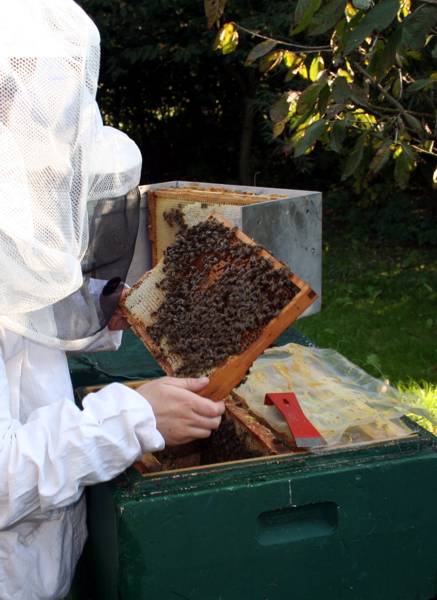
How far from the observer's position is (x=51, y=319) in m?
1.30

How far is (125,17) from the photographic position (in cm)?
763

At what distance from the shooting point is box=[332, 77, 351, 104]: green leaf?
2.35m

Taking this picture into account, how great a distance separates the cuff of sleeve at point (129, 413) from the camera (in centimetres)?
123

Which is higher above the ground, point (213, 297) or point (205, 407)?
point (213, 297)

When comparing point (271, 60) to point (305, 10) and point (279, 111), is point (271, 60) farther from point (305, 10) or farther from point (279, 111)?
point (305, 10)

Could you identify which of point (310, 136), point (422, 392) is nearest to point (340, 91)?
point (310, 136)

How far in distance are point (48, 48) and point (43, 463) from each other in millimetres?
616

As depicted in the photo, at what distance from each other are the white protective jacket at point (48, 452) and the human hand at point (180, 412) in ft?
0.16

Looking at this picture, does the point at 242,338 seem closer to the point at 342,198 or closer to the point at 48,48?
the point at 48,48

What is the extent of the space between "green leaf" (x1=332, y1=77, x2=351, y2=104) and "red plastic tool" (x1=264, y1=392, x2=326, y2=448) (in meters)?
1.14

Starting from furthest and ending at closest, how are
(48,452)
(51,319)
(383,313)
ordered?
(383,313) → (51,319) → (48,452)

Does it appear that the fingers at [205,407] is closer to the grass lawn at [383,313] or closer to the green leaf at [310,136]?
the green leaf at [310,136]

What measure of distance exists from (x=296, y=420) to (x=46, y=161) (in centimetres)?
61

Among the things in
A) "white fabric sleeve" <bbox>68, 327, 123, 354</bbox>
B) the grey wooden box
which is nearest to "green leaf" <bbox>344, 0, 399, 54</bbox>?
"white fabric sleeve" <bbox>68, 327, 123, 354</bbox>
